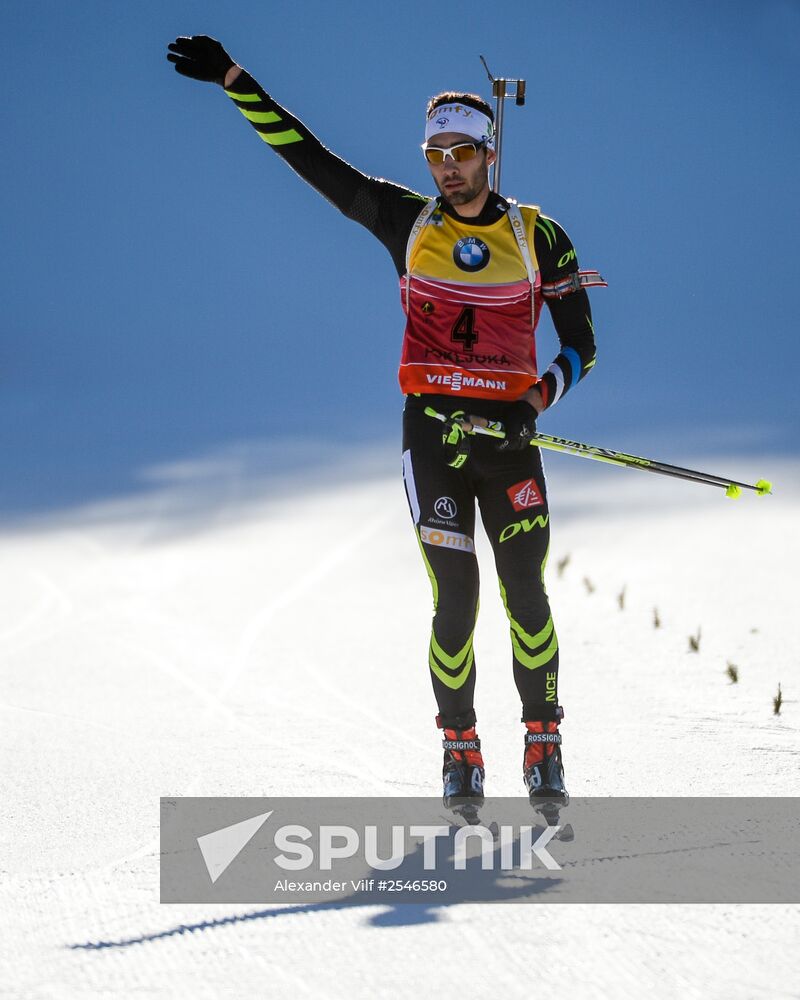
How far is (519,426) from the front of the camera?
4.07 m

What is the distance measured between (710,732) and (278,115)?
3.15 meters

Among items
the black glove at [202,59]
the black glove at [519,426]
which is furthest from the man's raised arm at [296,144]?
the black glove at [519,426]

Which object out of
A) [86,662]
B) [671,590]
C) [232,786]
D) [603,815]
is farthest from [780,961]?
[671,590]

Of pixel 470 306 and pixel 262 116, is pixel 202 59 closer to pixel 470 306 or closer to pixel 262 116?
pixel 262 116

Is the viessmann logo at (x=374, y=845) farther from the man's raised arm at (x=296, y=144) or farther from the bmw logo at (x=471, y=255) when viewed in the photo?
the man's raised arm at (x=296, y=144)

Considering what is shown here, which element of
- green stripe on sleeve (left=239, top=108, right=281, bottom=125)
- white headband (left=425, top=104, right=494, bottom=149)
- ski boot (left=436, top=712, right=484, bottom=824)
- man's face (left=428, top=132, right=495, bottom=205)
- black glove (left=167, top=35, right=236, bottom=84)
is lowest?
ski boot (left=436, top=712, right=484, bottom=824)

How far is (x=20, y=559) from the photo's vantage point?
10.3 metres

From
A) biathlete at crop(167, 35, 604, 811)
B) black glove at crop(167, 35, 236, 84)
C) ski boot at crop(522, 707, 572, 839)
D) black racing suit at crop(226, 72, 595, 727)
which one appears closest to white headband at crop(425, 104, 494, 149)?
biathlete at crop(167, 35, 604, 811)

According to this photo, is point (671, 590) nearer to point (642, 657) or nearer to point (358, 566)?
point (642, 657)

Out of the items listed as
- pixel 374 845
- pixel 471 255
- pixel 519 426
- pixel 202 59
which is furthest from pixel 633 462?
pixel 202 59

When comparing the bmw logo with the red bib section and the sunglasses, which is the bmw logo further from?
the sunglasses

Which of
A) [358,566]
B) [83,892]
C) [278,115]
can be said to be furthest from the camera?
[358,566]

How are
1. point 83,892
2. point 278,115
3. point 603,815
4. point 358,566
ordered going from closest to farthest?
point 83,892, point 603,815, point 278,115, point 358,566

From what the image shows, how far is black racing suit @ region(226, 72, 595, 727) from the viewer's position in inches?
162
